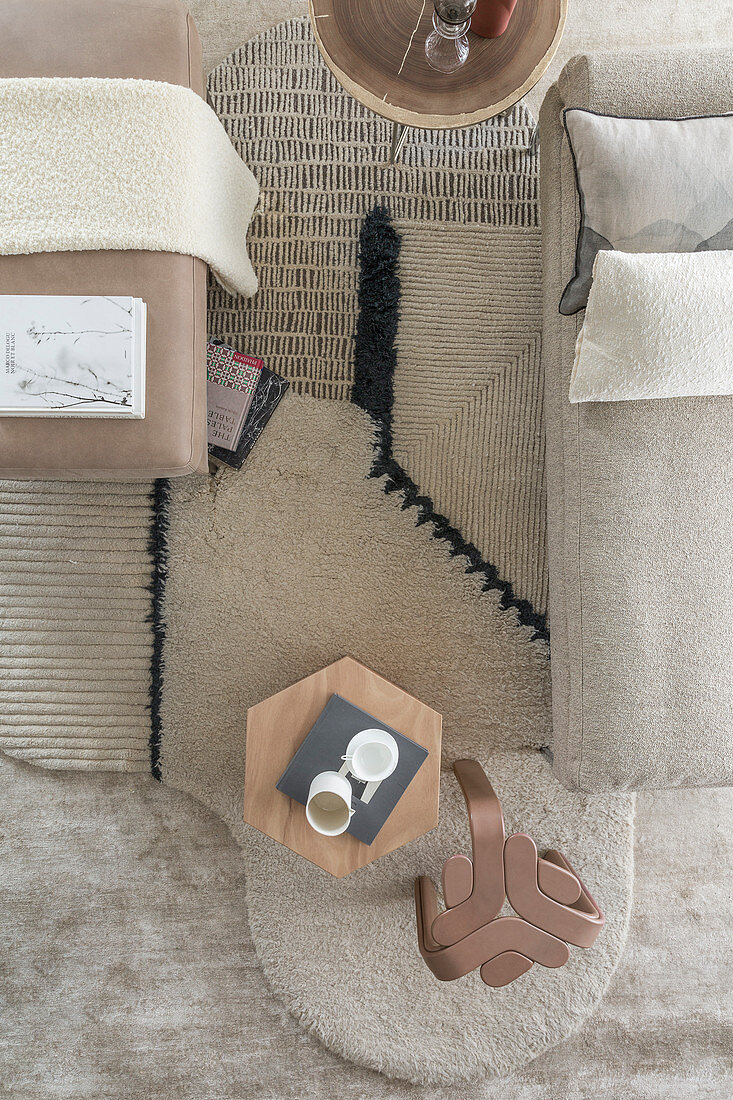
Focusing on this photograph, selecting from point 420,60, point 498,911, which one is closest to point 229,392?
point 420,60

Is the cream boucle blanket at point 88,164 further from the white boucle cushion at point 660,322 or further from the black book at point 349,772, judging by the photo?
the black book at point 349,772

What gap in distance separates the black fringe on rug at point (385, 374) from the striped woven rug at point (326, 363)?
0.01 m

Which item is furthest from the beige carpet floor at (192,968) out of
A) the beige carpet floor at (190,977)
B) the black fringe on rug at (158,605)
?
the black fringe on rug at (158,605)

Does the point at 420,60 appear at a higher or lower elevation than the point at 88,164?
higher

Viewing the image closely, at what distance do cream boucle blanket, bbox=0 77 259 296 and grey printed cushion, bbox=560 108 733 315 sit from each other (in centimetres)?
70

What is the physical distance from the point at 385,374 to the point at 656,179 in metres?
0.65

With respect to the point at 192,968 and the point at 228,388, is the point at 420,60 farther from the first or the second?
the point at 192,968

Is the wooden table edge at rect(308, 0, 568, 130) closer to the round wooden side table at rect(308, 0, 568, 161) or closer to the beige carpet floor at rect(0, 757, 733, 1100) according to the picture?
the round wooden side table at rect(308, 0, 568, 161)

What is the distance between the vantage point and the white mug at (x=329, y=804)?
1.23 metres

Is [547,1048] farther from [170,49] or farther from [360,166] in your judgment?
[170,49]

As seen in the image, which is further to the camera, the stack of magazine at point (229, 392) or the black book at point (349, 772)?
the stack of magazine at point (229, 392)

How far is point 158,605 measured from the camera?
63.1 inches

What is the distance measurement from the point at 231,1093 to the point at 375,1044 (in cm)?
34

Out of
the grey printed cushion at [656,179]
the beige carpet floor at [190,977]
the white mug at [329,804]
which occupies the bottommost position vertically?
the beige carpet floor at [190,977]
